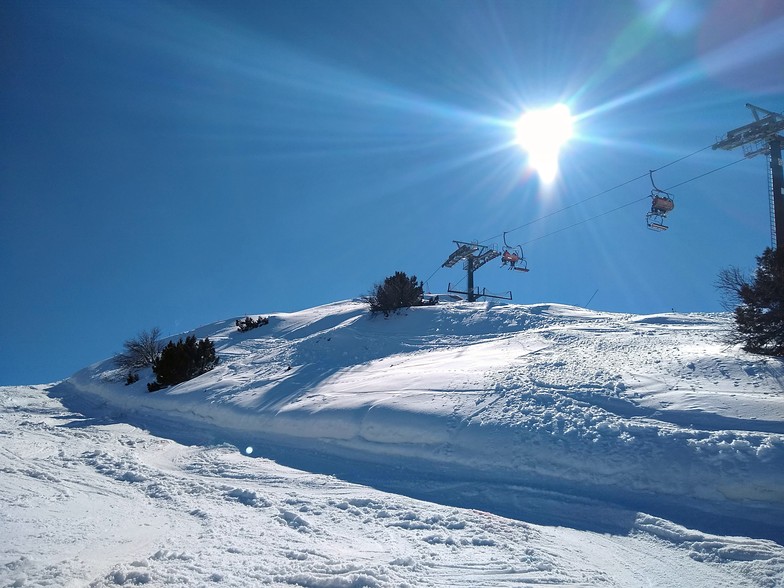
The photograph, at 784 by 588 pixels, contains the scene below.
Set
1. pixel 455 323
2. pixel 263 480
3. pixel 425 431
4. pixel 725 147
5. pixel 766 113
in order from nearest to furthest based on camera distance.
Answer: pixel 263 480 → pixel 425 431 → pixel 766 113 → pixel 725 147 → pixel 455 323

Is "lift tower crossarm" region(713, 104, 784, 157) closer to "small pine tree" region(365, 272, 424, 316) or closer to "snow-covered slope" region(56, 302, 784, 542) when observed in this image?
"snow-covered slope" region(56, 302, 784, 542)

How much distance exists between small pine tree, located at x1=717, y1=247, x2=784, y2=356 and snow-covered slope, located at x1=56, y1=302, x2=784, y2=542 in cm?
49

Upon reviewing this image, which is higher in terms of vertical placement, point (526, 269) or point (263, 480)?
point (526, 269)

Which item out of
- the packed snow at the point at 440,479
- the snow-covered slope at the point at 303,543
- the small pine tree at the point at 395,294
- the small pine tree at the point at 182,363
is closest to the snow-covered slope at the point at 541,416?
the packed snow at the point at 440,479

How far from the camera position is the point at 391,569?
424 centimetres

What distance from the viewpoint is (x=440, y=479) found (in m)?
7.21

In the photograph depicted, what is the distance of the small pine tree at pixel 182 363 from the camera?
17.0 m

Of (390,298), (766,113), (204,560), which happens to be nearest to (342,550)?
(204,560)

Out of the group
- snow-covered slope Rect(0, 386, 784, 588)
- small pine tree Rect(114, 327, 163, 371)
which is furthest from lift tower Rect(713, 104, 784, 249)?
small pine tree Rect(114, 327, 163, 371)

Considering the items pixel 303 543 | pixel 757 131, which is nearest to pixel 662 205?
pixel 757 131

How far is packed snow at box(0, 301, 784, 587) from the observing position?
4.38 meters

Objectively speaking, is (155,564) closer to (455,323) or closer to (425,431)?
(425,431)

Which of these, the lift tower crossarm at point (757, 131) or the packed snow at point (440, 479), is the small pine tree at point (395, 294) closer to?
the packed snow at point (440, 479)

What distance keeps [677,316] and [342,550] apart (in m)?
15.3
